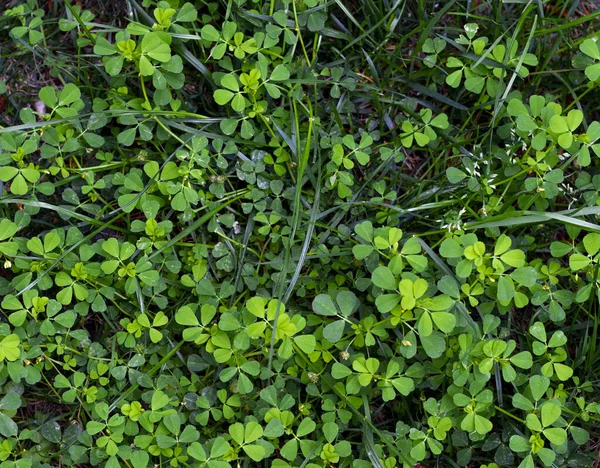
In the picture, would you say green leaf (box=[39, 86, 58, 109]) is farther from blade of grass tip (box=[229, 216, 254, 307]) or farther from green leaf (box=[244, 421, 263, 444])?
green leaf (box=[244, 421, 263, 444])

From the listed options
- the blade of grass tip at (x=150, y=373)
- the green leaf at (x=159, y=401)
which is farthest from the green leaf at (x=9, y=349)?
the green leaf at (x=159, y=401)

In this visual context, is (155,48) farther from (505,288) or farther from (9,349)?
(505,288)

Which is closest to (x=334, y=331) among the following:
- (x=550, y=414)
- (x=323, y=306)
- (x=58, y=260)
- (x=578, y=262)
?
(x=323, y=306)

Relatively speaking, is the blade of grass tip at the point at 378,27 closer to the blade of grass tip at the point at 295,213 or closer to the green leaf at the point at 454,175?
the blade of grass tip at the point at 295,213

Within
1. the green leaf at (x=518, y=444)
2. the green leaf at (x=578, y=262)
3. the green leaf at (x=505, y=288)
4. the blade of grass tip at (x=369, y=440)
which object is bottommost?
the blade of grass tip at (x=369, y=440)

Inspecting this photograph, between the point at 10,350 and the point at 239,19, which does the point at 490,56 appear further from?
the point at 10,350
